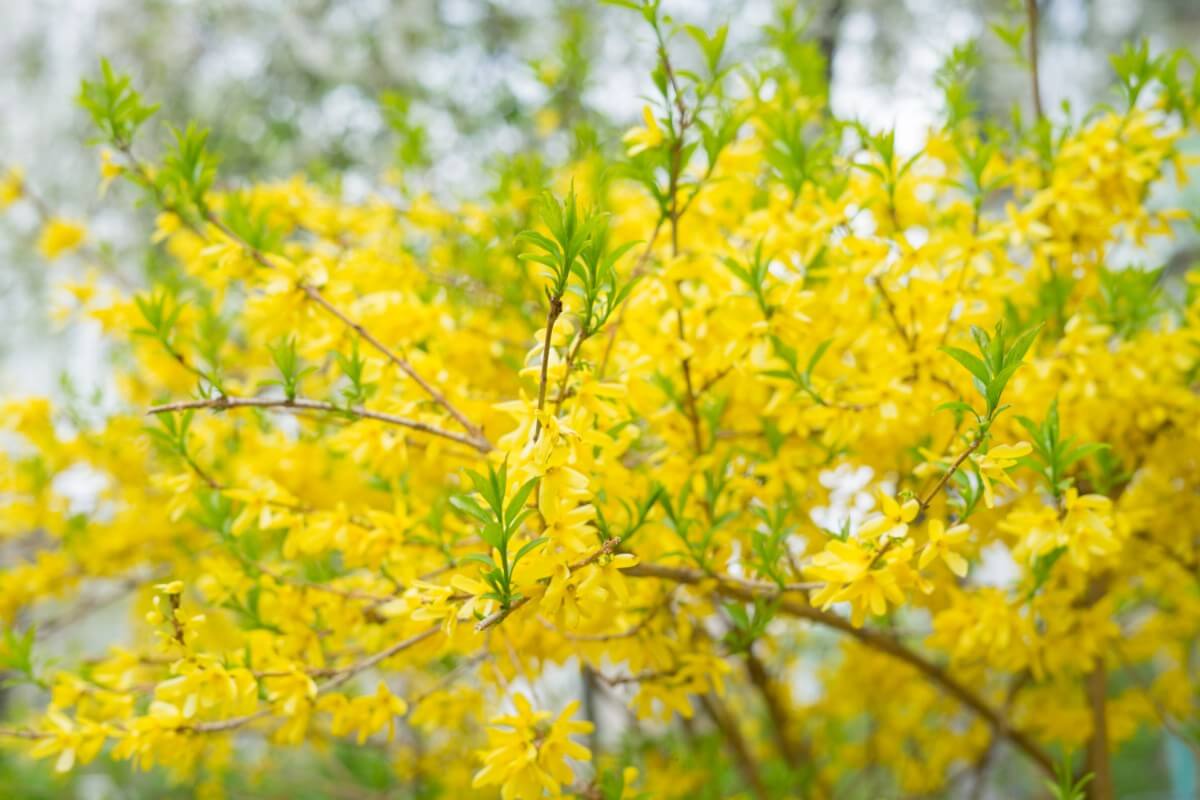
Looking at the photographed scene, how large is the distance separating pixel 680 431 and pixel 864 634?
439mm

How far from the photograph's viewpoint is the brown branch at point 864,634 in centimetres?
108

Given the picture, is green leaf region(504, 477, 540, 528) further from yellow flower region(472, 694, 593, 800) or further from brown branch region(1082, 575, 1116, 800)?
brown branch region(1082, 575, 1116, 800)

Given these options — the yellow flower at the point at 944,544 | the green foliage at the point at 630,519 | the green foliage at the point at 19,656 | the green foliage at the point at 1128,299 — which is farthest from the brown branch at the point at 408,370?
the green foliage at the point at 1128,299

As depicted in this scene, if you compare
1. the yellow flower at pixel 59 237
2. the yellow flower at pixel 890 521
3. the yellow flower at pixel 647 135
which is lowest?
the yellow flower at pixel 890 521

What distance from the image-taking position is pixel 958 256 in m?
1.24

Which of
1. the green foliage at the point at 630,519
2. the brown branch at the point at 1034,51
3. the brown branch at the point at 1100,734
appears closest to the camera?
the green foliage at the point at 630,519

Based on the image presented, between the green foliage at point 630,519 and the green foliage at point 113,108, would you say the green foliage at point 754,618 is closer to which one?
the green foliage at point 630,519

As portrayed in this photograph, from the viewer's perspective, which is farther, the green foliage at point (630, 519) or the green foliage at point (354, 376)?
the green foliage at point (354, 376)

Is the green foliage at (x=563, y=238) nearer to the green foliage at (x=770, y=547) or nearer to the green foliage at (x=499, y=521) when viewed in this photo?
the green foliage at (x=499, y=521)

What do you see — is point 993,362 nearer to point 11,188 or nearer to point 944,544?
point 944,544

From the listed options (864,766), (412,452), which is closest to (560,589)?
(412,452)

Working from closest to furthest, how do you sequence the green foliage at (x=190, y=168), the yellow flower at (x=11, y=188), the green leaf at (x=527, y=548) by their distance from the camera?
the green leaf at (x=527, y=548) → the green foliage at (x=190, y=168) → the yellow flower at (x=11, y=188)

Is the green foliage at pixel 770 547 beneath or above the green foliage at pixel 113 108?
beneath

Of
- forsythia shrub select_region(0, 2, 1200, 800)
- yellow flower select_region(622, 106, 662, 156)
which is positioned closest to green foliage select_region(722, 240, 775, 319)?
forsythia shrub select_region(0, 2, 1200, 800)
